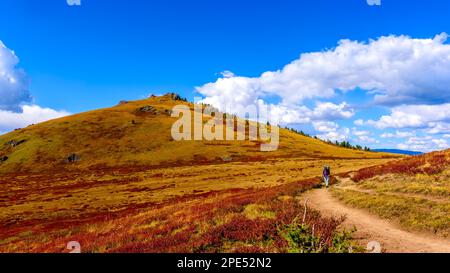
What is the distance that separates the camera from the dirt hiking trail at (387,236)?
13689 mm

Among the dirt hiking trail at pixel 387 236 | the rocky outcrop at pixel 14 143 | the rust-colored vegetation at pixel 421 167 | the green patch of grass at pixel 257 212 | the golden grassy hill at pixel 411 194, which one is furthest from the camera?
the rocky outcrop at pixel 14 143

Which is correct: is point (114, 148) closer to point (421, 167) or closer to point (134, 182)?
point (134, 182)

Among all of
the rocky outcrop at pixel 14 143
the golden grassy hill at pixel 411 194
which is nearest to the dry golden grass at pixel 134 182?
the rocky outcrop at pixel 14 143

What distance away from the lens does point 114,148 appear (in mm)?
151625

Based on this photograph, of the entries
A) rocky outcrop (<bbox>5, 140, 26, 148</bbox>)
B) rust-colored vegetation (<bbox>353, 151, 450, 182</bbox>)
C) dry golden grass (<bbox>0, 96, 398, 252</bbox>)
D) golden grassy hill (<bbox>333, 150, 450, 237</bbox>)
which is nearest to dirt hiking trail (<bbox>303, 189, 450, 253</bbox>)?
golden grassy hill (<bbox>333, 150, 450, 237</bbox>)

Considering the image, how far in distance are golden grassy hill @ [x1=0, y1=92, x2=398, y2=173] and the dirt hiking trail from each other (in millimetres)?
106016

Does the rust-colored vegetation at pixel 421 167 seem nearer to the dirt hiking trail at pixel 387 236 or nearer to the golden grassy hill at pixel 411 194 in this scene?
the golden grassy hill at pixel 411 194

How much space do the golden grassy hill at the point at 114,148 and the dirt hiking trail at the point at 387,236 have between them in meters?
106

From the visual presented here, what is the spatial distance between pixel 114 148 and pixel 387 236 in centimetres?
14908

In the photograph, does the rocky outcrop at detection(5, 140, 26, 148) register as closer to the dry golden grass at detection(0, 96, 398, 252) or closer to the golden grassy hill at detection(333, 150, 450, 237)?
the dry golden grass at detection(0, 96, 398, 252)

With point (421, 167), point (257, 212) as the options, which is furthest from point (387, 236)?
point (421, 167)

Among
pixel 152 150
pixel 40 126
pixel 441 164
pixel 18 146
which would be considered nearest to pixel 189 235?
pixel 441 164
